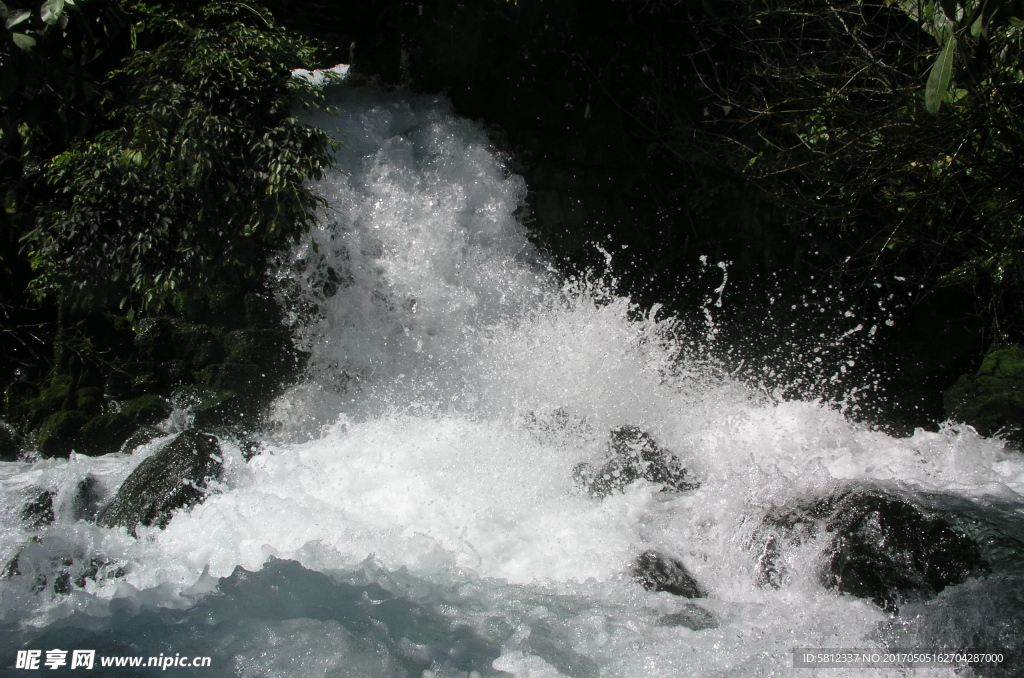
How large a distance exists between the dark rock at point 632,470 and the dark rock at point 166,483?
1912 mm

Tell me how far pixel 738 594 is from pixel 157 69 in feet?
14.0

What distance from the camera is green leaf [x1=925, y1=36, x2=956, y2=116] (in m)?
2.06

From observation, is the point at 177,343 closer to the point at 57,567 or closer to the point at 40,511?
the point at 40,511

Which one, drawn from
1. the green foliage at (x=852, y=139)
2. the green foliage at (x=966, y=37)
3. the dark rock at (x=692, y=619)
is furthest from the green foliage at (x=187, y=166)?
the green foliage at (x=966, y=37)

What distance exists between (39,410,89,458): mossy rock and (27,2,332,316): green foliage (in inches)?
39.9

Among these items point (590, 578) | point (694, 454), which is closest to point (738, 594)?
point (590, 578)

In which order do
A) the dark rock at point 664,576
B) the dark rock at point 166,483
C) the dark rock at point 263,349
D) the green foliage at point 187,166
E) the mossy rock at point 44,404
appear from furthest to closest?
the dark rock at point 263,349, the mossy rock at point 44,404, the green foliage at point 187,166, the dark rock at point 166,483, the dark rock at point 664,576

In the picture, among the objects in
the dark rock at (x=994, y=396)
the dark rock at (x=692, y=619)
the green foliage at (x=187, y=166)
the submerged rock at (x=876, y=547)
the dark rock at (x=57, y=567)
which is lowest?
the dark rock at (x=692, y=619)

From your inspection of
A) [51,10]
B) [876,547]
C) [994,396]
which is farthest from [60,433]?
→ [994,396]

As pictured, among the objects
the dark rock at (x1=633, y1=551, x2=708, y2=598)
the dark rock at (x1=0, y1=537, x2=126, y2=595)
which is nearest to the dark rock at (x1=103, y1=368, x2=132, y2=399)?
the dark rock at (x1=0, y1=537, x2=126, y2=595)

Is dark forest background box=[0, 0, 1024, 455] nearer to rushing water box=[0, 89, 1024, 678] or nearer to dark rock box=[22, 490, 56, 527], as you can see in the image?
rushing water box=[0, 89, 1024, 678]

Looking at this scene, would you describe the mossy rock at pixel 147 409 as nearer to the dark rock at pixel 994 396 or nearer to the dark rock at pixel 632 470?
the dark rock at pixel 632 470

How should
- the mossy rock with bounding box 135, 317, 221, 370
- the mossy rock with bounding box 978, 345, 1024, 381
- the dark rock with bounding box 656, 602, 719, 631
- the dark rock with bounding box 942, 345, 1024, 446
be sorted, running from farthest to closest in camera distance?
the mossy rock with bounding box 135, 317, 221, 370, the mossy rock with bounding box 978, 345, 1024, 381, the dark rock with bounding box 942, 345, 1024, 446, the dark rock with bounding box 656, 602, 719, 631

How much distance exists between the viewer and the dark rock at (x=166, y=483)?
12.2 ft
